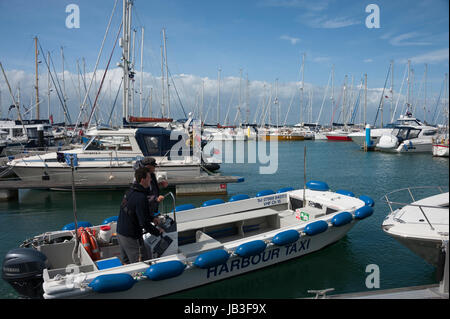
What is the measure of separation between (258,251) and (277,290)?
0.91 m

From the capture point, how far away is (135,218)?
436 cm

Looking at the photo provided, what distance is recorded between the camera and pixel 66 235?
231 inches

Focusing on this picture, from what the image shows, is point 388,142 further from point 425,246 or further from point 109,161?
point 425,246

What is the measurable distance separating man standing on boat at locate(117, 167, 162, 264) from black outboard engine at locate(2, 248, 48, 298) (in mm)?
1205

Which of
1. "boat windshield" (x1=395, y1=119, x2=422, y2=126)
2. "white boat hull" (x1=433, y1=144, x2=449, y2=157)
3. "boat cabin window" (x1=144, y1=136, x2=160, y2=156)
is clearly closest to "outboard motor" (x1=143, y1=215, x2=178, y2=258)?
"boat cabin window" (x1=144, y1=136, x2=160, y2=156)

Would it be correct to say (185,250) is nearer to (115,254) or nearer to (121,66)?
(115,254)

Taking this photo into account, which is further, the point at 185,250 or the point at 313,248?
the point at 313,248

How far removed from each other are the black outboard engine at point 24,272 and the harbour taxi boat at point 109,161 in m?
8.16

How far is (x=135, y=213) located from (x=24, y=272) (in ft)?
5.98

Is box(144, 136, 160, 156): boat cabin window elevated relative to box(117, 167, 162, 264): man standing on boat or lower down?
elevated

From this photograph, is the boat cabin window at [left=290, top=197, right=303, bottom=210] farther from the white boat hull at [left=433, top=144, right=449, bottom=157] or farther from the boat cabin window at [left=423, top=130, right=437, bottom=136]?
the boat cabin window at [left=423, top=130, right=437, bottom=136]

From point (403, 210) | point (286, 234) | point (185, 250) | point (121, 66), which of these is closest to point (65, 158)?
point (121, 66)

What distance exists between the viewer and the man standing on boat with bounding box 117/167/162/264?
164 inches

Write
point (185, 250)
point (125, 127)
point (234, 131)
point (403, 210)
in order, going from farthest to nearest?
point (234, 131)
point (125, 127)
point (403, 210)
point (185, 250)
